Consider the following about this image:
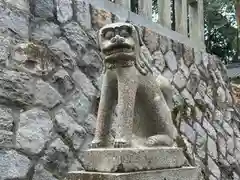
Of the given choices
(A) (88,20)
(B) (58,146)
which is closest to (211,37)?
(A) (88,20)

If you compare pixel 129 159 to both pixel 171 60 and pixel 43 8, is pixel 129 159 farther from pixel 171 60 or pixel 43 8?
pixel 171 60

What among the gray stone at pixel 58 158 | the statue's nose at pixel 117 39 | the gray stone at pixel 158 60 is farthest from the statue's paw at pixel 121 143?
the gray stone at pixel 158 60

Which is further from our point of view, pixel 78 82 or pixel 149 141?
pixel 78 82

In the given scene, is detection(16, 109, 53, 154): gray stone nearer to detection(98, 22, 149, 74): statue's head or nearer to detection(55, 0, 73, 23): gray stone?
detection(55, 0, 73, 23): gray stone

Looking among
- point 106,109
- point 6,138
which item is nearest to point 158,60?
point 6,138

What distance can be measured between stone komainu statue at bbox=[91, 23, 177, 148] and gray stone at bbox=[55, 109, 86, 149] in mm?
1144

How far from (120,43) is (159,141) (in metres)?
0.67

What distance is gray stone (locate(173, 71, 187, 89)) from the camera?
5.56 meters

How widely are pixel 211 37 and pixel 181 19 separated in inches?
279

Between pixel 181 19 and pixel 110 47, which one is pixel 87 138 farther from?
pixel 181 19

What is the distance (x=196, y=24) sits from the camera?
6.31 meters

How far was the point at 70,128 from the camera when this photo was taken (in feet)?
12.1

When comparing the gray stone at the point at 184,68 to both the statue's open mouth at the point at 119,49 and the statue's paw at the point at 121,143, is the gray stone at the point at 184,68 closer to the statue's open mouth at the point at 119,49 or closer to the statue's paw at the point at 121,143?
the statue's open mouth at the point at 119,49

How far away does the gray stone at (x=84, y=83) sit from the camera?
395 cm
